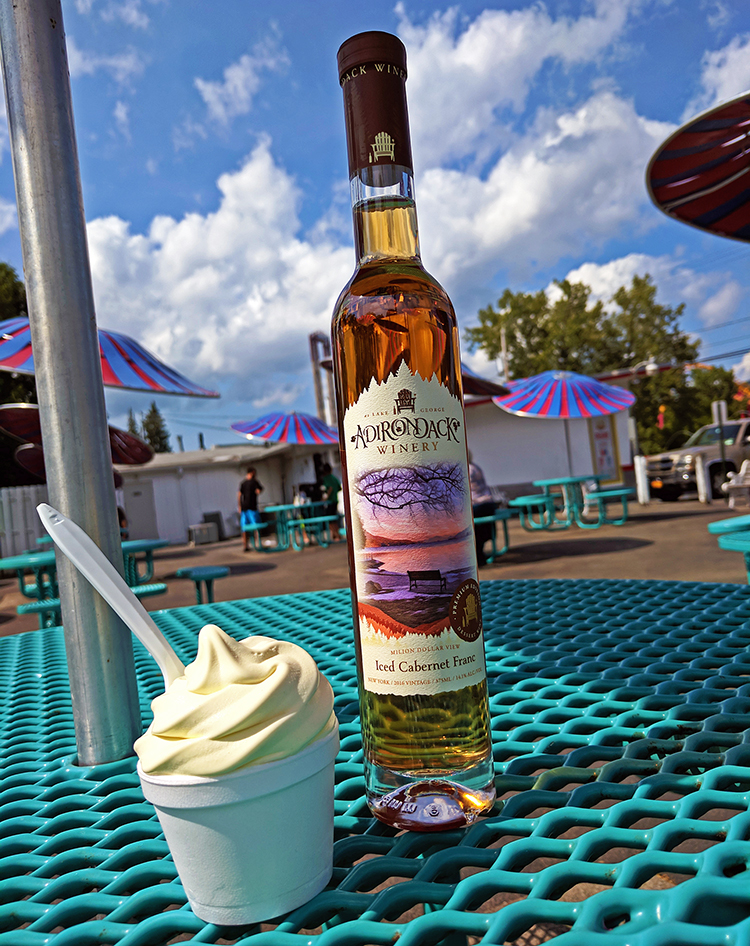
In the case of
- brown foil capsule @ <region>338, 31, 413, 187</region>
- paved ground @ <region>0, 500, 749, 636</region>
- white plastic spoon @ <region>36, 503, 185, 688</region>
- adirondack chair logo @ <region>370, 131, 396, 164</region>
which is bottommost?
paved ground @ <region>0, 500, 749, 636</region>

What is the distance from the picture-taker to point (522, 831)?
0.67 m

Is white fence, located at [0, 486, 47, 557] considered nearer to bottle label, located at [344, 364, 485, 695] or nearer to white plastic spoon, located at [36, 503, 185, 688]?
white plastic spoon, located at [36, 503, 185, 688]

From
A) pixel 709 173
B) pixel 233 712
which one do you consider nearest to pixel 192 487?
pixel 709 173

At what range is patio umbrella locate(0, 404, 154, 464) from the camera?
7340 millimetres

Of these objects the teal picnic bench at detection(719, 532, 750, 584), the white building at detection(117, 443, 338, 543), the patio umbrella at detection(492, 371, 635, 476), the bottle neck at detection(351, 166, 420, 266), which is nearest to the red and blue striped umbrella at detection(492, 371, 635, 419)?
the patio umbrella at detection(492, 371, 635, 476)

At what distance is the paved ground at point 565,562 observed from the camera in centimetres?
757

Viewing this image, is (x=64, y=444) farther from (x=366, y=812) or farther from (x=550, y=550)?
(x=550, y=550)

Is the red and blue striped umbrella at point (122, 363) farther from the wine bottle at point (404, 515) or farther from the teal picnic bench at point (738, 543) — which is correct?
the wine bottle at point (404, 515)

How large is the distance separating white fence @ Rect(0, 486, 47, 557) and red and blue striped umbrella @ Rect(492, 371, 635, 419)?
12787 millimetres

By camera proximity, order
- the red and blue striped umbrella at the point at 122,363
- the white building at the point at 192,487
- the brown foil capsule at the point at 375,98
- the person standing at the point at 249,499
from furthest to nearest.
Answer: the white building at the point at 192,487
the person standing at the point at 249,499
the red and blue striped umbrella at the point at 122,363
the brown foil capsule at the point at 375,98

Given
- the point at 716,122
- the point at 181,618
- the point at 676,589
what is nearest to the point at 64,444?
the point at 181,618

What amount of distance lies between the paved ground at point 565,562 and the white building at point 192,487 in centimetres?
1112

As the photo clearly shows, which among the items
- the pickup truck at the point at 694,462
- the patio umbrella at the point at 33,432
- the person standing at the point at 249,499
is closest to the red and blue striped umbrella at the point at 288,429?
the person standing at the point at 249,499

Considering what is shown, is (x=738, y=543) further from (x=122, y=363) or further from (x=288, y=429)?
(x=288, y=429)
